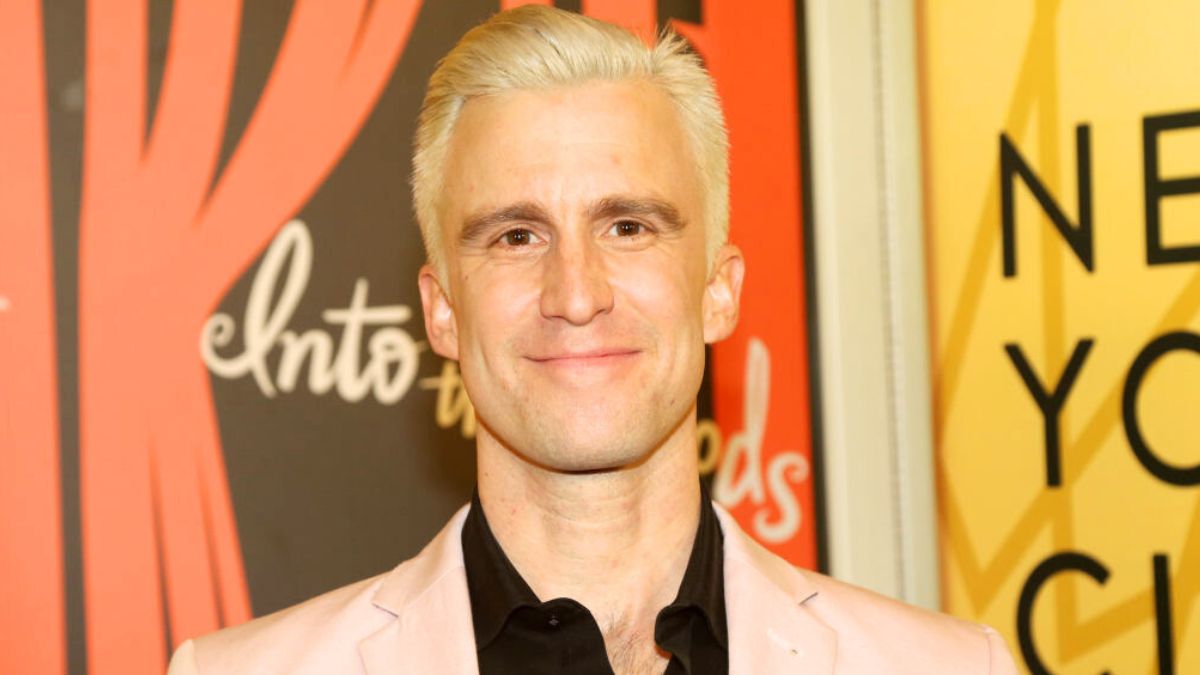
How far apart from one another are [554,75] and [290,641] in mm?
695

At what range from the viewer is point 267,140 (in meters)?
2.39

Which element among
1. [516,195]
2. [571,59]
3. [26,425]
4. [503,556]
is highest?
[571,59]

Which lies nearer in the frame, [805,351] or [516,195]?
[516,195]

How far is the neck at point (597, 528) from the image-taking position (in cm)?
174

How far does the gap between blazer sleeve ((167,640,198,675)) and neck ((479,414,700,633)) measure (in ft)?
1.17

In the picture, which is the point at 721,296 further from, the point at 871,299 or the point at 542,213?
the point at 871,299

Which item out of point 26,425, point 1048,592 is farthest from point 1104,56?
point 26,425

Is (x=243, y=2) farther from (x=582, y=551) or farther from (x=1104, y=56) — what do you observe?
(x=1104, y=56)

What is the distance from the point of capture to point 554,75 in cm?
178

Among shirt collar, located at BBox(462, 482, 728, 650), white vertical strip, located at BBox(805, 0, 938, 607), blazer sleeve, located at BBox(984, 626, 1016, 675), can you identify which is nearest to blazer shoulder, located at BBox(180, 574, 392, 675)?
shirt collar, located at BBox(462, 482, 728, 650)

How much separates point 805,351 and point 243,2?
1.25 meters

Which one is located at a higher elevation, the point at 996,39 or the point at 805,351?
the point at 996,39

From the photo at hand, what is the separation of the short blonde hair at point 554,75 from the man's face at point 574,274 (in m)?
0.02

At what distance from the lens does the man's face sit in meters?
1.69
